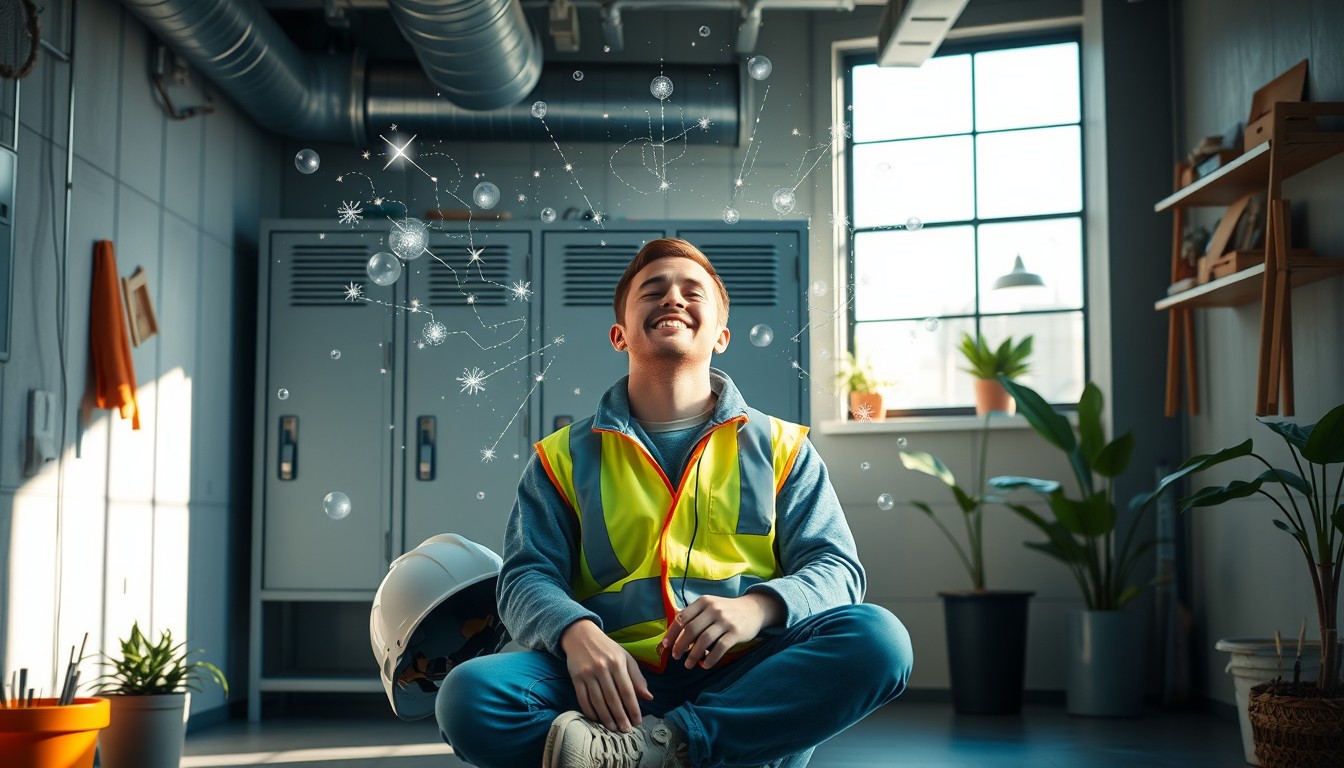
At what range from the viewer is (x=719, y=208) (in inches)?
217

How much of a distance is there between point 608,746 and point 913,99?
4507 mm

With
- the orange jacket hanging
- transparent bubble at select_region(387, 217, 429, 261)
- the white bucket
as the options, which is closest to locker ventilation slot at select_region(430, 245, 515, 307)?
transparent bubble at select_region(387, 217, 429, 261)

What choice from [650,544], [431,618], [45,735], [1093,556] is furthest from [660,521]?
[1093,556]

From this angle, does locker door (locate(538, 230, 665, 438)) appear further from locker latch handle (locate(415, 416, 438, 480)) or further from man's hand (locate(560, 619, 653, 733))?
man's hand (locate(560, 619, 653, 733))

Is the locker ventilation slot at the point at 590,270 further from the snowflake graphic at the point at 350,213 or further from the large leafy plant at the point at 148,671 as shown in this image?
the large leafy plant at the point at 148,671

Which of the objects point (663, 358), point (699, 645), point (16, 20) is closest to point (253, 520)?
point (16, 20)

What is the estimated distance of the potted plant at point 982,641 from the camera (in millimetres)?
4828

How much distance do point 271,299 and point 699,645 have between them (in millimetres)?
3766

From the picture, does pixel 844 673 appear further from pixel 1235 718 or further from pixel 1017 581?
pixel 1017 581

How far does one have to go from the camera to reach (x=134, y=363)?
422 cm

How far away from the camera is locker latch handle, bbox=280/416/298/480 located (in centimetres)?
501

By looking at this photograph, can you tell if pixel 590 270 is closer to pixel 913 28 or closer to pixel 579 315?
pixel 579 315

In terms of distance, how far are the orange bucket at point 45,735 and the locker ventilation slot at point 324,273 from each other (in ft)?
7.67

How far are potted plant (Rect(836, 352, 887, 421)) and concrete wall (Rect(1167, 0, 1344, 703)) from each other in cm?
123
